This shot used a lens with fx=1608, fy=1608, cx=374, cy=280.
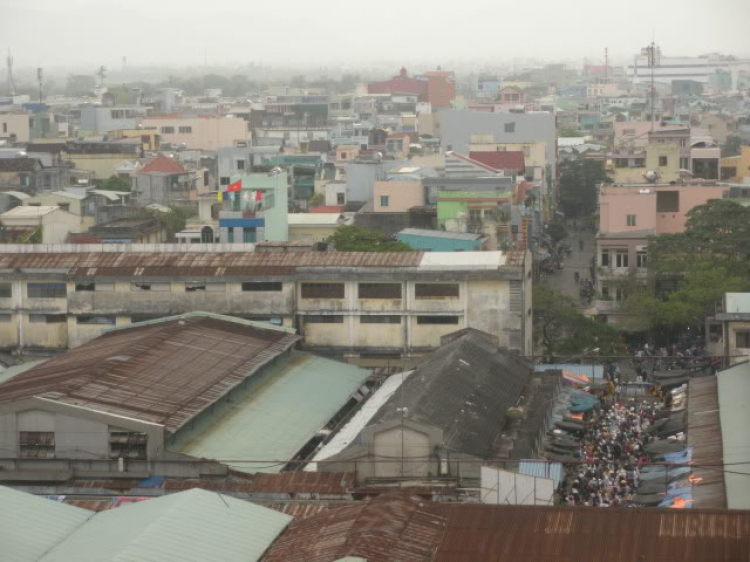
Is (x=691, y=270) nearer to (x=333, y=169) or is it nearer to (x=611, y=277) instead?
(x=611, y=277)

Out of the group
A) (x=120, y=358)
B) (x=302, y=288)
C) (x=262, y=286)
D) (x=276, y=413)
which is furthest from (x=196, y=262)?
(x=276, y=413)

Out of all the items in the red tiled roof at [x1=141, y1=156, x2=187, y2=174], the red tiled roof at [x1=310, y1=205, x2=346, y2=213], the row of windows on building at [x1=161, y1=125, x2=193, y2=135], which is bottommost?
the red tiled roof at [x1=310, y1=205, x2=346, y2=213]

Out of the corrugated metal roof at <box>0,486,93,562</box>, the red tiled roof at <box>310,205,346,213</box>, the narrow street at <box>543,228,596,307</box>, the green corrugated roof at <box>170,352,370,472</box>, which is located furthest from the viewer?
the red tiled roof at <box>310,205,346,213</box>

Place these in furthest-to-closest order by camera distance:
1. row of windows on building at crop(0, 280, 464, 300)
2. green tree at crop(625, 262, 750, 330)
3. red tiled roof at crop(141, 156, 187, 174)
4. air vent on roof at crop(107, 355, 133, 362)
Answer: red tiled roof at crop(141, 156, 187, 174), green tree at crop(625, 262, 750, 330), row of windows on building at crop(0, 280, 464, 300), air vent on roof at crop(107, 355, 133, 362)

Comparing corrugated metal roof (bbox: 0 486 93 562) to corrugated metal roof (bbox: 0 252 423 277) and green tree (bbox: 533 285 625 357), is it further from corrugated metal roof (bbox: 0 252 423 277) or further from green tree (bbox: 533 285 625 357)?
green tree (bbox: 533 285 625 357)

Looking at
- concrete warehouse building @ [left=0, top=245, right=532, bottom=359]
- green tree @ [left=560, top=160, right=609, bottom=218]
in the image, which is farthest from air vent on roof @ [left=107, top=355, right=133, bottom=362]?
green tree @ [left=560, top=160, right=609, bottom=218]
